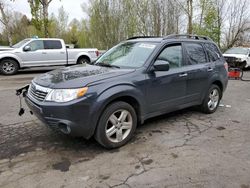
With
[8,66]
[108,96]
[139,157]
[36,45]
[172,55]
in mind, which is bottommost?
[139,157]

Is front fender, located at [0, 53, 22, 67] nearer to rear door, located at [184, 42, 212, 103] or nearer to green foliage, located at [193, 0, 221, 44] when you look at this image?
rear door, located at [184, 42, 212, 103]

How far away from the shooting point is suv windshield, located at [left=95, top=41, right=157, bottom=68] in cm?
419

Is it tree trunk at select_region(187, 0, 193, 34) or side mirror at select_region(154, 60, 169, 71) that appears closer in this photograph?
side mirror at select_region(154, 60, 169, 71)

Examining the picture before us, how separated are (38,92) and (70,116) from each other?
72 centimetres

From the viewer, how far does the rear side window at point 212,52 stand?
17.8 ft

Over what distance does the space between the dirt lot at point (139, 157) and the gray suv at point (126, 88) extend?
0.38m

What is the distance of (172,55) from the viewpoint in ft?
15.0

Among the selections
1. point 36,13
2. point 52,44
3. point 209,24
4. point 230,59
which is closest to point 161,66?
point 52,44

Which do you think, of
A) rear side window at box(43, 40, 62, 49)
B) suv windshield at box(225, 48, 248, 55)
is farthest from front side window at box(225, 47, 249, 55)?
rear side window at box(43, 40, 62, 49)

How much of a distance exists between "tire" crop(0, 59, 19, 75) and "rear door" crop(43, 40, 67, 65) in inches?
57.3

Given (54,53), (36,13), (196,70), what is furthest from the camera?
(36,13)

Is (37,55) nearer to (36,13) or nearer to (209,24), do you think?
(36,13)

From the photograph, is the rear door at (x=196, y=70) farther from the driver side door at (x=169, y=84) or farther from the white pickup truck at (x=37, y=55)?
the white pickup truck at (x=37, y=55)

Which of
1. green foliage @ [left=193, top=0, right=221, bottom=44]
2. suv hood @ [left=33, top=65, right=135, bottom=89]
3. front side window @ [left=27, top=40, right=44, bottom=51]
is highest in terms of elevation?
green foliage @ [left=193, top=0, right=221, bottom=44]
